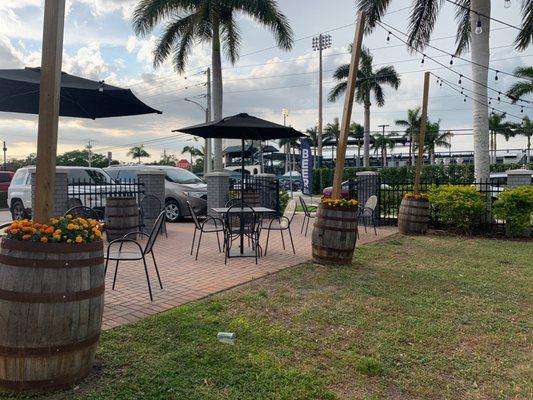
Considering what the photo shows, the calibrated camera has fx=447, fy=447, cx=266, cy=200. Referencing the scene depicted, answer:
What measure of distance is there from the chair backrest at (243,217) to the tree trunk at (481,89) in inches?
257

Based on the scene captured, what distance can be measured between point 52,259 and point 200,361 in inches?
48.7

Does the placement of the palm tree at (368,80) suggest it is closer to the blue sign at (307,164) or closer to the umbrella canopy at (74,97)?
the blue sign at (307,164)

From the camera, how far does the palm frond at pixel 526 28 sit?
37.4 feet

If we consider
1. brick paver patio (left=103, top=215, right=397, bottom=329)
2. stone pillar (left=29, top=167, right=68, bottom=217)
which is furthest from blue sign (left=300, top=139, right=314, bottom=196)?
stone pillar (left=29, top=167, right=68, bottom=217)

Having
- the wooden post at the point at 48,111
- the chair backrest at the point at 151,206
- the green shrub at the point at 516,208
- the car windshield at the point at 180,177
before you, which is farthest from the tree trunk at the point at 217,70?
the wooden post at the point at 48,111

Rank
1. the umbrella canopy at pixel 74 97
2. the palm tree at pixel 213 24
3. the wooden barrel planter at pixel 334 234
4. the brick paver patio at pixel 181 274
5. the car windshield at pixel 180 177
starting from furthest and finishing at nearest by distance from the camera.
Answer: the palm tree at pixel 213 24
the car windshield at pixel 180 177
the wooden barrel planter at pixel 334 234
the umbrella canopy at pixel 74 97
the brick paver patio at pixel 181 274

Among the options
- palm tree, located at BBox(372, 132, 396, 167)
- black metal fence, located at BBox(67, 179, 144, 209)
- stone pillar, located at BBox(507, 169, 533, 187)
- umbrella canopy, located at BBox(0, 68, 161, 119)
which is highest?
palm tree, located at BBox(372, 132, 396, 167)

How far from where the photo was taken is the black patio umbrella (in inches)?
263

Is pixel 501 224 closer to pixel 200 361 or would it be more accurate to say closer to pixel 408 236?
pixel 408 236

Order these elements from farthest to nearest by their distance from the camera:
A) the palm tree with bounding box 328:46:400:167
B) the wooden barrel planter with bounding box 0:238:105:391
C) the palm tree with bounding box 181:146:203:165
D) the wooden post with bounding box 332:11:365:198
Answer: the palm tree with bounding box 181:146:203:165, the palm tree with bounding box 328:46:400:167, the wooden post with bounding box 332:11:365:198, the wooden barrel planter with bounding box 0:238:105:391

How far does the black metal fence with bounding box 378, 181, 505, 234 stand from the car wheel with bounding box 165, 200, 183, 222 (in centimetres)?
524

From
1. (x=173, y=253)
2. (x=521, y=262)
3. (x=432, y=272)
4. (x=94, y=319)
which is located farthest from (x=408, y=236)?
(x=94, y=319)

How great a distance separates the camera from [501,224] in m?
10.1

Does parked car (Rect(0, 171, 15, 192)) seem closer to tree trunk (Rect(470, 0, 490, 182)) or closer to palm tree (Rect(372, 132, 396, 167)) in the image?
tree trunk (Rect(470, 0, 490, 182))
